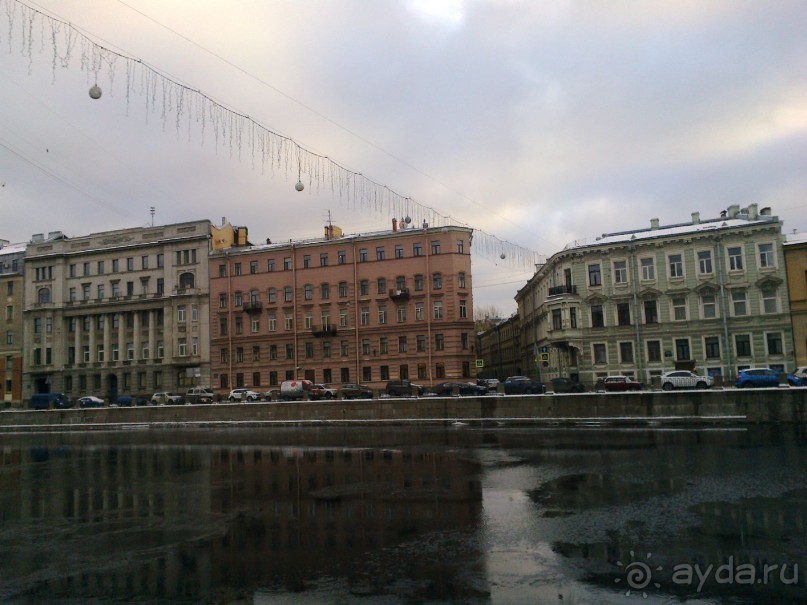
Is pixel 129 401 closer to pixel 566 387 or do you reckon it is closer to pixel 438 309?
pixel 438 309

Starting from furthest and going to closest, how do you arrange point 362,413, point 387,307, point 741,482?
1. point 387,307
2. point 362,413
3. point 741,482

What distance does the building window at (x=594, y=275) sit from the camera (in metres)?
53.1

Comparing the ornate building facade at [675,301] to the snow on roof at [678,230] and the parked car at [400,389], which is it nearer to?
the snow on roof at [678,230]

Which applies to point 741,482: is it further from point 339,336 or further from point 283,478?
point 339,336

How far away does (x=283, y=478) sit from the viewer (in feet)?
55.4

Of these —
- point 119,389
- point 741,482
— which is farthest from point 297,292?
point 741,482

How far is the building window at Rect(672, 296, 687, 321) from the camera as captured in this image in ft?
164

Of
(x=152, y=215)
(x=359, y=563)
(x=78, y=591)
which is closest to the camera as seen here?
(x=78, y=591)

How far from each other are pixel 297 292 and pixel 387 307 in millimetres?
9919

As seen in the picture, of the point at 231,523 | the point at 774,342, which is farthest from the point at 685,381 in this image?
the point at 231,523

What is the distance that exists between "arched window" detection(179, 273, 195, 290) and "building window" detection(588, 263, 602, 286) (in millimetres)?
41160

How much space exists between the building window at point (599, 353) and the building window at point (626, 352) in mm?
1279

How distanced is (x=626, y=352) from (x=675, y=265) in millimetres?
8239

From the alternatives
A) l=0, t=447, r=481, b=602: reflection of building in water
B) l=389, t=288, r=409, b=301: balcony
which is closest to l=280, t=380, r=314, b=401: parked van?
l=389, t=288, r=409, b=301: balcony
